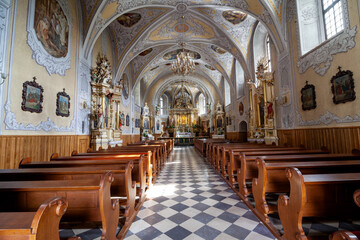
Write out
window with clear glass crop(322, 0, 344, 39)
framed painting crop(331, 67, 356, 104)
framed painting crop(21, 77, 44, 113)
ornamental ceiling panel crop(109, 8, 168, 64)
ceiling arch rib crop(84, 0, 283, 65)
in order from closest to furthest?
framed painting crop(331, 67, 356, 104) → framed painting crop(21, 77, 44, 113) → window with clear glass crop(322, 0, 344, 39) → ceiling arch rib crop(84, 0, 283, 65) → ornamental ceiling panel crop(109, 8, 168, 64)

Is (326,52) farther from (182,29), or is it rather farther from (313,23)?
(182,29)

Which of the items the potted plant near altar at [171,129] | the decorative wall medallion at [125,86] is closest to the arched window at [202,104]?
the potted plant near altar at [171,129]

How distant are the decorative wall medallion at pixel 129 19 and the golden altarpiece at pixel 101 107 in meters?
2.39

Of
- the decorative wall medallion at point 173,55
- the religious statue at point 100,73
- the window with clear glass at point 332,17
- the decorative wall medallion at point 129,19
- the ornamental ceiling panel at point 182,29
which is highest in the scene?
the decorative wall medallion at point 173,55

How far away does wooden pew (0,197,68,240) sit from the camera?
924mm

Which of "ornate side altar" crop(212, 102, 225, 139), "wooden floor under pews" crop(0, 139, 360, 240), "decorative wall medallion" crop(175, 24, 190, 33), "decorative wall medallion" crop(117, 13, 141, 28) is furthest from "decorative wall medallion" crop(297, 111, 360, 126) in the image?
"ornate side altar" crop(212, 102, 225, 139)

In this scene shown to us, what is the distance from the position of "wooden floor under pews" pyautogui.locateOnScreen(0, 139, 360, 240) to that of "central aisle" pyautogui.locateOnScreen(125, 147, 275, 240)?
0.01 metres

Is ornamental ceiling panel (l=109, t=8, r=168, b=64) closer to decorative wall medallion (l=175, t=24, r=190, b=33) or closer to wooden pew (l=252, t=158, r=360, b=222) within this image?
decorative wall medallion (l=175, t=24, r=190, b=33)

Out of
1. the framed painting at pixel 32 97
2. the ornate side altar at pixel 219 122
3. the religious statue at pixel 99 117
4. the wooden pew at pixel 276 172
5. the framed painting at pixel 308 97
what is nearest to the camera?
the wooden pew at pixel 276 172

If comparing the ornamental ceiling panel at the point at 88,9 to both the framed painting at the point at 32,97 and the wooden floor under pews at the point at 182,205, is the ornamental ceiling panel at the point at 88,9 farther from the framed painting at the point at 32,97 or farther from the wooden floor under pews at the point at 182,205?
the wooden floor under pews at the point at 182,205

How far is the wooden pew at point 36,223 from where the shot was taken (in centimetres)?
92

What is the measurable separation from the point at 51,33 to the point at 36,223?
6.81 meters

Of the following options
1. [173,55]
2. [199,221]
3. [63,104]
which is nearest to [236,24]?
[173,55]

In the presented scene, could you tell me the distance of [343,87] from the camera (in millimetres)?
4617
